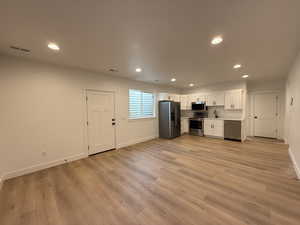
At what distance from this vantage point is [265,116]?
570 cm

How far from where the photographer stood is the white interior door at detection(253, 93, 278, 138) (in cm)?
550

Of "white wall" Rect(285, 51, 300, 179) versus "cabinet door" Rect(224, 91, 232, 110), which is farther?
"cabinet door" Rect(224, 91, 232, 110)

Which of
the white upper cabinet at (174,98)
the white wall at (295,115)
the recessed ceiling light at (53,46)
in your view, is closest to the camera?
the recessed ceiling light at (53,46)

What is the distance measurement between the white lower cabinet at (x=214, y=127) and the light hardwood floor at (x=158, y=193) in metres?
2.25

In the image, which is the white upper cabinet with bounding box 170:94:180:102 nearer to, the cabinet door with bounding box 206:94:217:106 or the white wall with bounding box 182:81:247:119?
the white wall with bounding box 182:81:247:119

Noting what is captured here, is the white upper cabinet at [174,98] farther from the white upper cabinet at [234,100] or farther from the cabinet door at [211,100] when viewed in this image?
the white upper cabinet at [234,100]

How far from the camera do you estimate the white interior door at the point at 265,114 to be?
5496mm

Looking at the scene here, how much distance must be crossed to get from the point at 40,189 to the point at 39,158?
102 cm

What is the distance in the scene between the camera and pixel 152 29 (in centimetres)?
186

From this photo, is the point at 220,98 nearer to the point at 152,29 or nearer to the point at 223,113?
the point at 223,113

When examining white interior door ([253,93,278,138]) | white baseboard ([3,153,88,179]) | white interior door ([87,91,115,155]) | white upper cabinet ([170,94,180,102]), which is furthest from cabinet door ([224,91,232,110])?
white baseboard ([3,153,88,179])

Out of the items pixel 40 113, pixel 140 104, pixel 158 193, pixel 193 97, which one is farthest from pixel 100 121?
pixel 193 97

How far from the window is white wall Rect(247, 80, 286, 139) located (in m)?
4.53

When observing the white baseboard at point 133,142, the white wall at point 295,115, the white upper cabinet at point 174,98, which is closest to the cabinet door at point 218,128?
the white upper cabinet at point 174,98
